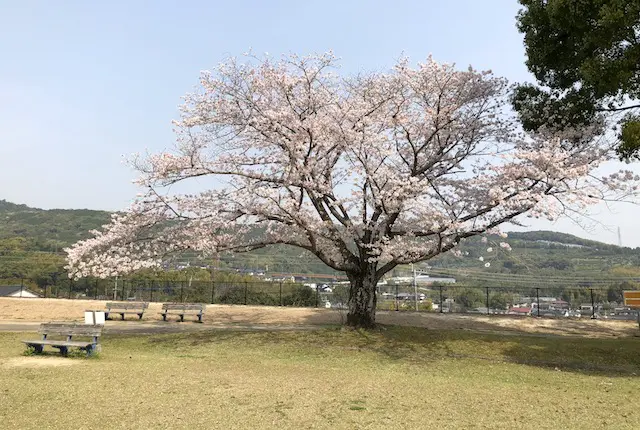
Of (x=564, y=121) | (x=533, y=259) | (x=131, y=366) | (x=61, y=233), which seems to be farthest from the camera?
(x=61, y=233)

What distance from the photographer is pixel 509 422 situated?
19.6 ft

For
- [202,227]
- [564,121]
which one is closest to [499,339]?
[564,121]

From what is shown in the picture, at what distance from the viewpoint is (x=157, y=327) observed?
1780 centimetres

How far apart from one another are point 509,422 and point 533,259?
252 feet

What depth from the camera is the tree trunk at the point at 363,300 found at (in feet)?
49.6

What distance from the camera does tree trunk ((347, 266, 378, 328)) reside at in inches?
596

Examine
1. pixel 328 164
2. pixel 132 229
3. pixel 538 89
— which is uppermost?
pixel 538 89

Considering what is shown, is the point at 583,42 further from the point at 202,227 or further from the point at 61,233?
the point at 61,233

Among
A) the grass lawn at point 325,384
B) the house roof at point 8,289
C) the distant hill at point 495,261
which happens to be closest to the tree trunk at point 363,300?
the grass lawn at point 325,384

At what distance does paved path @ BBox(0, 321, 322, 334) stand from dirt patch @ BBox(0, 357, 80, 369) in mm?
6344

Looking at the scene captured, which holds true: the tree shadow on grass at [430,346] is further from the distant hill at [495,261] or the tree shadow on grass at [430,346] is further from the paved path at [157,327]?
the distant hill at [495,261]

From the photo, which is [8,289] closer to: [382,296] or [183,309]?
[183,309]

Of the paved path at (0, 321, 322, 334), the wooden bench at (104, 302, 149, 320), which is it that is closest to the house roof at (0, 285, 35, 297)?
the wooden bench at (104, 302, 149, 320)

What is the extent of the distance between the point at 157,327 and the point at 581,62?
651 inches
